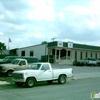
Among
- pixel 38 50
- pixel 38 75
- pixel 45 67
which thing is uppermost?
pixel 38 50

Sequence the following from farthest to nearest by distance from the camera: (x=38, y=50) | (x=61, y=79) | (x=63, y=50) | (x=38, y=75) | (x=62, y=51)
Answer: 1. (x=38, y=50)
2. (x=62, y=51)
3. (x=63, y=50)
4. (x=61, y=79)
5. (x=38, y=75)

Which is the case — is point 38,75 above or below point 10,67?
below

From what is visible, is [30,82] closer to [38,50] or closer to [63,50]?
[63,50]

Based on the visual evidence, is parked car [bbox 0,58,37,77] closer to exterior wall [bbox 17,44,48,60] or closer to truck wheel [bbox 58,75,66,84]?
truck wheel [bbox 58,75,66,84]

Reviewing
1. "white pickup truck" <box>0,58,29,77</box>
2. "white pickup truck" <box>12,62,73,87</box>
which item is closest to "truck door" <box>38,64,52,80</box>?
"white pickup truck" <box>12,62,73,87</box>

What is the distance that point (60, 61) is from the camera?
46.7 metres

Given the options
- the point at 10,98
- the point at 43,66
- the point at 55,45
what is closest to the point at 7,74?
the point at 43,66

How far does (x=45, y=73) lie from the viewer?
1559 cm

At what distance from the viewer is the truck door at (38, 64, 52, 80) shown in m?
15.3

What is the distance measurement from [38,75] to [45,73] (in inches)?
28.0

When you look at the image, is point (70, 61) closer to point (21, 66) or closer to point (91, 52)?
point (91, 52)

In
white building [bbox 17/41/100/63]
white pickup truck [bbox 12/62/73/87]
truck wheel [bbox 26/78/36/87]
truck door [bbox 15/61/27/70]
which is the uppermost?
white building [bbox 17/41/100/63]

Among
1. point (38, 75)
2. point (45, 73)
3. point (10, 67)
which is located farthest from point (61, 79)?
point (10, 67)

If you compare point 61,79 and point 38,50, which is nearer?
point 61,79
